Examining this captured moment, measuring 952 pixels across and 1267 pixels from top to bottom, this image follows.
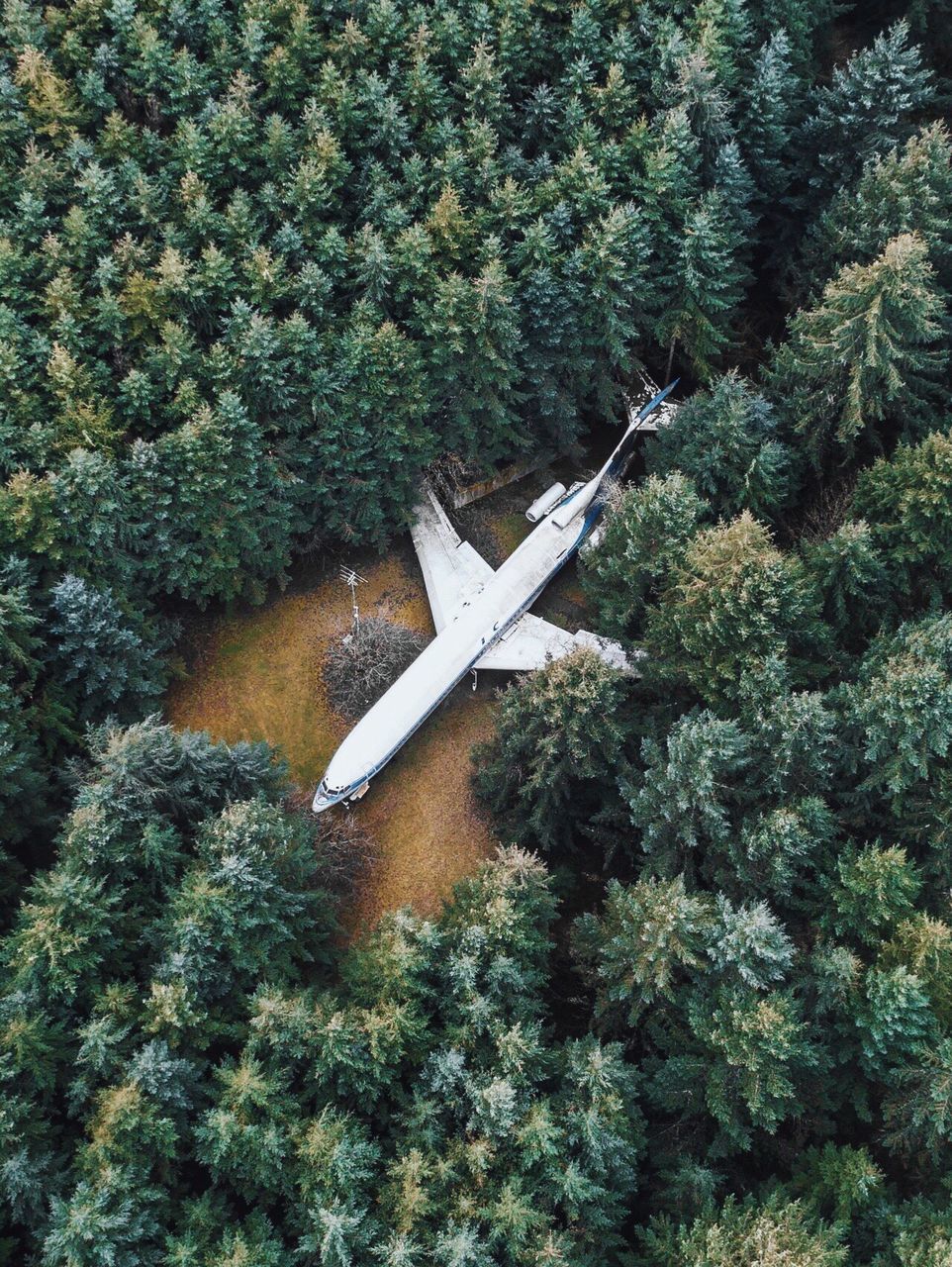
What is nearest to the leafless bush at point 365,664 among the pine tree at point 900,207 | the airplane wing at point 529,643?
the airplane wing at point 529,643

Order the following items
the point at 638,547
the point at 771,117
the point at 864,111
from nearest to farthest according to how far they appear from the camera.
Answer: the point at 638,547 → the point at 771,117 → the point at 864,111

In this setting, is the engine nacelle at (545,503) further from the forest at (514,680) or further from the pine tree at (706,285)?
the pine tree at (706,285)

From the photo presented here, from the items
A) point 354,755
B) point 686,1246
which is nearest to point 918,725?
point 686,1246

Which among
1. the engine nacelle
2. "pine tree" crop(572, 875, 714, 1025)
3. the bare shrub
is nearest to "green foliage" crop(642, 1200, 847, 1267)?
"pine tree" crop(572, 875, 714, 1025)

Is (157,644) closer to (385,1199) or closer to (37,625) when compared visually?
(37,625)

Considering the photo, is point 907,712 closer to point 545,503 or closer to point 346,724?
point 545,503

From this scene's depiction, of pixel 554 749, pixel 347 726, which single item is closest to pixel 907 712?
pixel 554 749

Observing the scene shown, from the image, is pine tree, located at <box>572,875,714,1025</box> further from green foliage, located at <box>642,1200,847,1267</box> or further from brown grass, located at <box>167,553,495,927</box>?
brown grass, located at <box>167,553,495,927</box>
